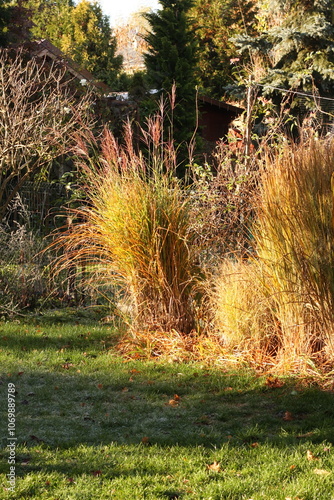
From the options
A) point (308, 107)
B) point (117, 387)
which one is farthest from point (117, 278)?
point (308, 107)

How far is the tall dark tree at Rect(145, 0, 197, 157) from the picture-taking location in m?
16.1

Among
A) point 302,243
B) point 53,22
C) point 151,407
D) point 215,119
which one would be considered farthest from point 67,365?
point 53,22

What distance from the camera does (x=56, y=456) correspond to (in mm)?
3338

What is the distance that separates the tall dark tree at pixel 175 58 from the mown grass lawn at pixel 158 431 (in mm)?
11541

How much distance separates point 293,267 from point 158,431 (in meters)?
1.71

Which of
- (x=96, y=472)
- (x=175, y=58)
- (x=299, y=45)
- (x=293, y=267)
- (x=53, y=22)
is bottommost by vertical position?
(x=96, y=472)

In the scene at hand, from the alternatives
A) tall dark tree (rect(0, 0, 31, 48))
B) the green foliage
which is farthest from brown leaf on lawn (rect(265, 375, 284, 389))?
the green foliage

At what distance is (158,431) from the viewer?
148 inches

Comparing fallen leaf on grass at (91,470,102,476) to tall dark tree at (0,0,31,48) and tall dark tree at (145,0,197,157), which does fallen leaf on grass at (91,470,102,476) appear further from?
tall dark tree at (145,0,197,157)

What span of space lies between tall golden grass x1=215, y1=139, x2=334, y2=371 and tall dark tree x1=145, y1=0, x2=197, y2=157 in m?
11.2

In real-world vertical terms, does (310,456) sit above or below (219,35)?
below

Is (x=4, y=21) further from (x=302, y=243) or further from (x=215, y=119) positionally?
(x=302, y=243)

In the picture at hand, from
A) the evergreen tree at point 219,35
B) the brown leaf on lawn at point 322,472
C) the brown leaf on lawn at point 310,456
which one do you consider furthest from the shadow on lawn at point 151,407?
the evergreen tree at point 219,35

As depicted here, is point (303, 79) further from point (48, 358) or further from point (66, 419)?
point (66, 419)
